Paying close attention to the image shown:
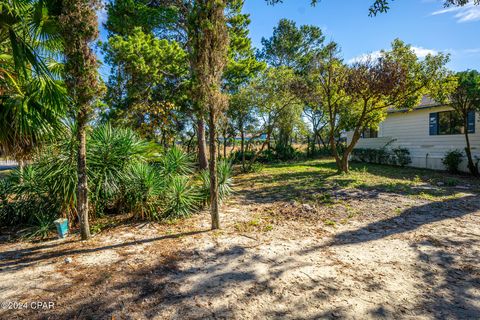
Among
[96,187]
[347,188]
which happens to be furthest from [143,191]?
[347,188]

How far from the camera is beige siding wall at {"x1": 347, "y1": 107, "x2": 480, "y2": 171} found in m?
11.4

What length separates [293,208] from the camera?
5.82 m

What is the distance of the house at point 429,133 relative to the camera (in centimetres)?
1131

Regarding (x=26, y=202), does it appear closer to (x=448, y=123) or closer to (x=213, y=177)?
(x=213, y=177)

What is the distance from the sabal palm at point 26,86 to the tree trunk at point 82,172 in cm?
47

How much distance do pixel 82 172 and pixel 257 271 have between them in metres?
3.02

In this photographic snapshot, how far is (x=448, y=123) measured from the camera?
39.2 feet

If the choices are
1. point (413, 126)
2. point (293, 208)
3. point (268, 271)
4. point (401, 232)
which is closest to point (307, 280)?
point (268, 271)

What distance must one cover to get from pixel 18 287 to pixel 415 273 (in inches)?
180

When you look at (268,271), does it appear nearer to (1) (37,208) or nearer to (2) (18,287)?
(2) (18,287)

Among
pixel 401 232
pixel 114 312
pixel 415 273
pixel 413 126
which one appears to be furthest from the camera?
pixel 413 126

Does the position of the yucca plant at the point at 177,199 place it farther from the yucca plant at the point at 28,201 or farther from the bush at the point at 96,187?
the yucca plant at the point at 28,201

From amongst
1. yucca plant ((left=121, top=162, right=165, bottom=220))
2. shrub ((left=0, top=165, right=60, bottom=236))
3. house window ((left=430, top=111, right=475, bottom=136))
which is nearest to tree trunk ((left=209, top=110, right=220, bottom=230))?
yucca plant ((left=121, top=162, right=165, bottom=220))

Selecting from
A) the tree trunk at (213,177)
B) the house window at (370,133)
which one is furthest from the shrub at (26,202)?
the house window at (370,133)
